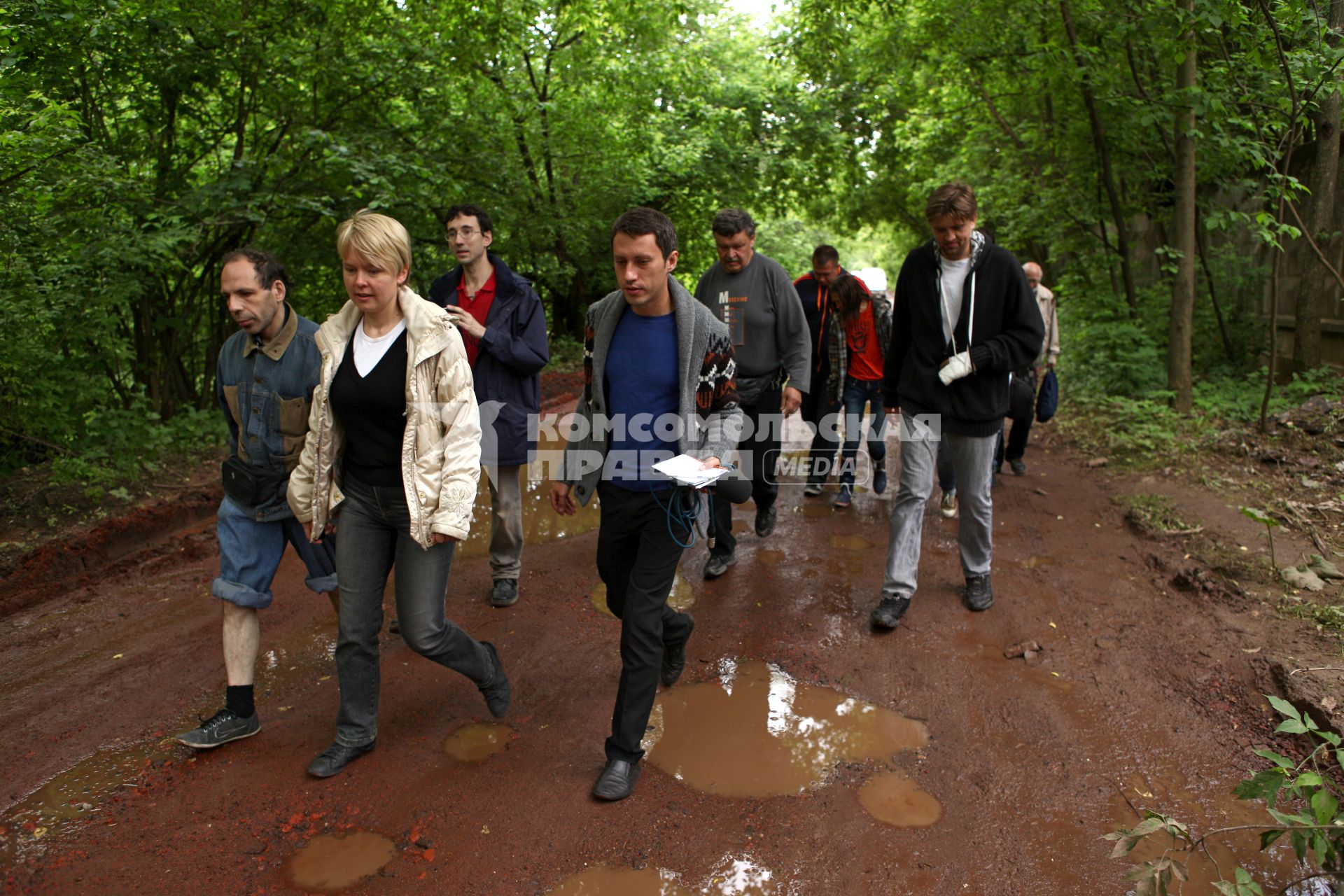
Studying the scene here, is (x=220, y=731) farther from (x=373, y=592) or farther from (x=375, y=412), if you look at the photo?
(x=375, y=412)

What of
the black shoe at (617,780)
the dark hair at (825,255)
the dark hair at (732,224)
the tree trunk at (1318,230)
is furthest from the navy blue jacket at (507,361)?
the tree trunk at (1318,230)

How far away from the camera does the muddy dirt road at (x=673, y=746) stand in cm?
298

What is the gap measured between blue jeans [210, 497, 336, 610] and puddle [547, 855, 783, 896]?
5.73 feet

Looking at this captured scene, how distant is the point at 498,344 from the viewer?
15.6 feet

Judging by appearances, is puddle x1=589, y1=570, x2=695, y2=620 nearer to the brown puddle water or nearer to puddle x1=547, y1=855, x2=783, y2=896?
the brown puddle water

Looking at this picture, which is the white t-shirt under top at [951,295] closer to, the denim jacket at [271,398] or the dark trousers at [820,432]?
the dark trousers at [820,432]

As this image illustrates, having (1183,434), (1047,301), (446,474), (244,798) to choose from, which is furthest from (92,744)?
(1183,434)

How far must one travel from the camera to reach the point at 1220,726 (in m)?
3.82

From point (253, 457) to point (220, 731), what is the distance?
114 centimetres

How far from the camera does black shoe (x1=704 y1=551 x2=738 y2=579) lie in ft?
18.5

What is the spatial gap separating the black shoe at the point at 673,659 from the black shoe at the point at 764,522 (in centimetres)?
226

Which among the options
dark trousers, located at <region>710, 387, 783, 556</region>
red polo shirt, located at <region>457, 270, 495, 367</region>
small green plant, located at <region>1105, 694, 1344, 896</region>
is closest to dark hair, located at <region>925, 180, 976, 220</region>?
dark trousers, located at <region>710, 387, 783, 556</region>

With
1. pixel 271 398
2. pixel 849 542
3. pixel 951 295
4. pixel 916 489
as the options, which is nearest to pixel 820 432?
pixel 849 542

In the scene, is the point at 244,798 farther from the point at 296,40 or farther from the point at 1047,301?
the point at 1047,301
